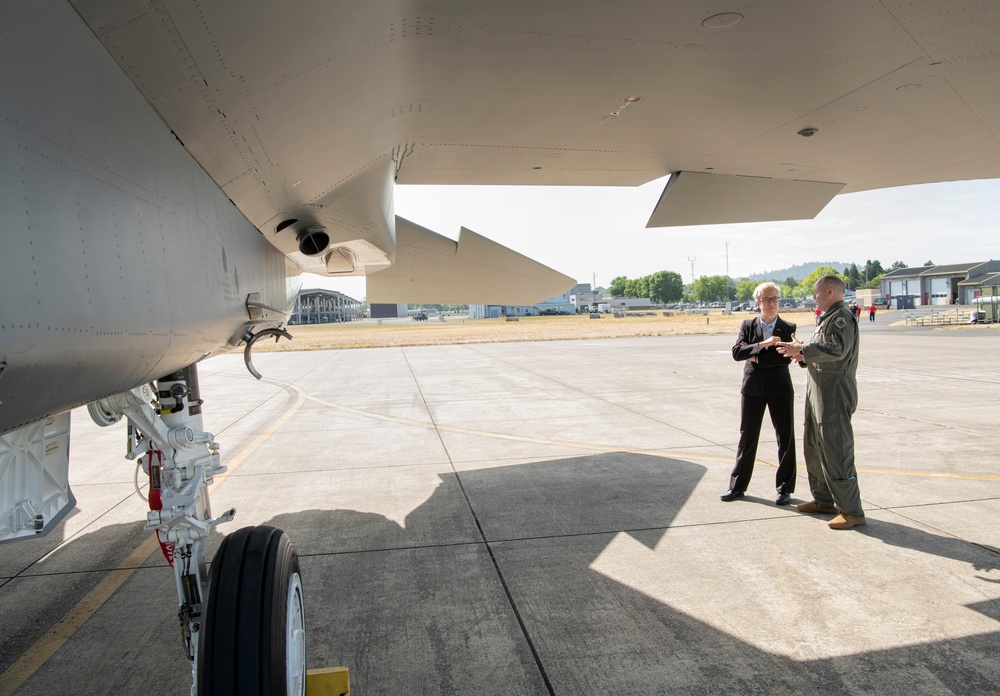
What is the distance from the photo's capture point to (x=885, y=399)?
10625mm

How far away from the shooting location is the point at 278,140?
2842 millimetres

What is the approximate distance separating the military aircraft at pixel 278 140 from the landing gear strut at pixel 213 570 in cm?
1

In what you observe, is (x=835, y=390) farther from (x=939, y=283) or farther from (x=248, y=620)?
(x=939, y=283)

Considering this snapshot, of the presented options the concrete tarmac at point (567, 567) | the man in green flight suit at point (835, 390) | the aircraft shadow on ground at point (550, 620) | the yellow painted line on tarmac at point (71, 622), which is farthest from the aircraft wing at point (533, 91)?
the yellow painted line on tarmac at point (71, 622)

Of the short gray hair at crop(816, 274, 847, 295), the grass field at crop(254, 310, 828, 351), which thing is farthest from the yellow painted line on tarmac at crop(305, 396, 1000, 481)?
the grass field at crop(254, 310, 828, 351)

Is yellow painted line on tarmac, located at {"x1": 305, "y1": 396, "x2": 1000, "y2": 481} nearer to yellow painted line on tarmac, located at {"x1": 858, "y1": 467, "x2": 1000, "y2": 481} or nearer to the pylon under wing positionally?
yellow painted line on tarmac, located at {"x1": 858, "y1": 467, "x2": 1000, "y2": 481}

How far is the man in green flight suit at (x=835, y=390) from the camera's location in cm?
449

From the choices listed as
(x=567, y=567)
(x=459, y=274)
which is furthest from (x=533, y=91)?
(x=459, y=274)

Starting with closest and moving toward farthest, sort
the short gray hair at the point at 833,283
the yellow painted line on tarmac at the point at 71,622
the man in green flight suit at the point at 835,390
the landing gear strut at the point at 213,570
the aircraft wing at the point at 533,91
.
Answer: the aircraft wing at the point at 533,91
the landing gear strut at the point at 213,570
the yellow painted line on tarmac at the point at 71,622
the man in green flight suit at the point at 835,390
the short gray hair at the point at 833,283

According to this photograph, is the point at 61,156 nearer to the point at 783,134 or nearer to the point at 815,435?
the point at 783,134

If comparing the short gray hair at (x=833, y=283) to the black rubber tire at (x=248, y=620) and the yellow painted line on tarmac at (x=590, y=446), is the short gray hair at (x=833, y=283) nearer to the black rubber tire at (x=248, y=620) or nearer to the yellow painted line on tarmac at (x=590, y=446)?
the yellow painted line on tarmac at (x=590, y=446)

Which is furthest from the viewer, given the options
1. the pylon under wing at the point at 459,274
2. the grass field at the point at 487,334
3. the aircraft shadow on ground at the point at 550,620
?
the grass field at the point at 487,334

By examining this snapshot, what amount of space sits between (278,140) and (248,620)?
2.03m

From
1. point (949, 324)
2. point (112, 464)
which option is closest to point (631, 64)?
point (112, 464)
